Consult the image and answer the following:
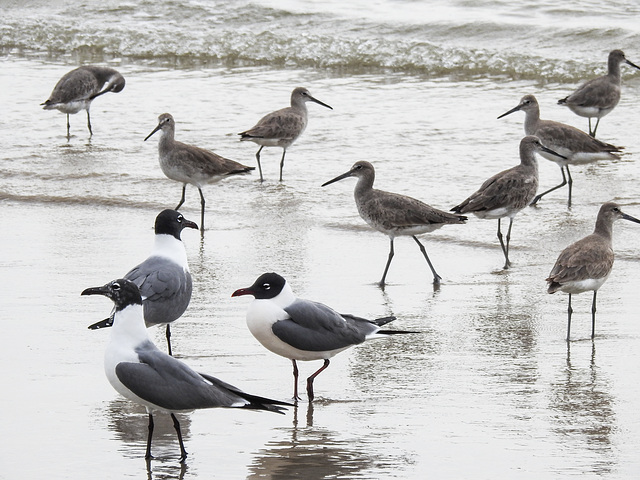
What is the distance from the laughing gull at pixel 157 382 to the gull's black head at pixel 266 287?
1.05m

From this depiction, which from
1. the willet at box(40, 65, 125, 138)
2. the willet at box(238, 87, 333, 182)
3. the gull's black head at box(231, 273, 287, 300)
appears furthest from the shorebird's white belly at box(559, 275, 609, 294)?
the willet at box(40, 65, 125, 138)

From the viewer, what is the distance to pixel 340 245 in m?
10.3

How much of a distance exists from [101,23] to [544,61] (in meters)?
9.63

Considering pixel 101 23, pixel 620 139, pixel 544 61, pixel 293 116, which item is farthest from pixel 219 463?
pixel 101 23

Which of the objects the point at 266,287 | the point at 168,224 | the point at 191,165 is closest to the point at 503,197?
the point at 191,165

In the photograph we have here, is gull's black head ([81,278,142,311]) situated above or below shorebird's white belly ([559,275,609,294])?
above

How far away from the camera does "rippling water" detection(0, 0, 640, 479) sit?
5.75m

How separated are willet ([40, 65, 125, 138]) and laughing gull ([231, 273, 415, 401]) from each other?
365 inches

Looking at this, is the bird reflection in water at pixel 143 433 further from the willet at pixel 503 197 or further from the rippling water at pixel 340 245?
the willet at pixel 503 197

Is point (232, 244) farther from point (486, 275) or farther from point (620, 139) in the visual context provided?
point (620, 139)

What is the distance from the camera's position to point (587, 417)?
6.08 m

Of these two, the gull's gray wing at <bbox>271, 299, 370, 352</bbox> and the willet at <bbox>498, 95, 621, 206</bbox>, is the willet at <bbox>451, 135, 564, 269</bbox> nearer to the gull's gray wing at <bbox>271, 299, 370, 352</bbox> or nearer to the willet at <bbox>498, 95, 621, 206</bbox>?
the willet at <bbox>498, 95, 621, 206</bbox>

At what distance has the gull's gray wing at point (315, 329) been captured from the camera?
6484 millimetres

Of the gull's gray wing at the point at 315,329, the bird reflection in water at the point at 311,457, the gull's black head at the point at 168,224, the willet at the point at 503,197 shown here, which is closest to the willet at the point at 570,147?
the willet at the point at 503,197
